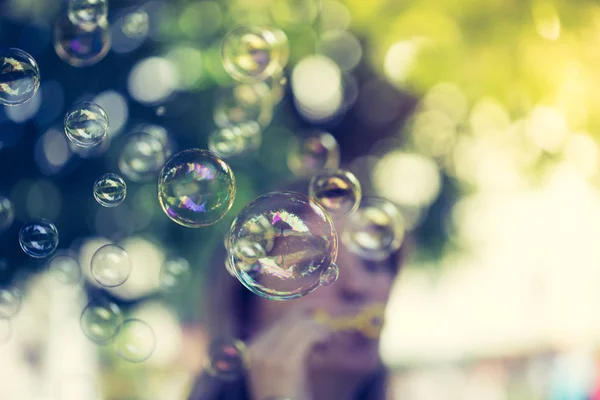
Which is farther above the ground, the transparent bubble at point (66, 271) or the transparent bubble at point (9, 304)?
the transparent bubble at point (9, 304)

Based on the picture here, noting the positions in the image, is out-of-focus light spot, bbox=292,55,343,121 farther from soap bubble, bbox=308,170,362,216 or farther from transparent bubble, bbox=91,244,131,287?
transparent bubble, bbox=91,244,131,287

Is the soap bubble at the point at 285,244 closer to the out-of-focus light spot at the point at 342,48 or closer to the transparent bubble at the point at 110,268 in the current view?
the transparent bubble at the point at 110,268

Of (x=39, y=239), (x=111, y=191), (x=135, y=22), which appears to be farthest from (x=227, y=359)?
(x=135, y=22)

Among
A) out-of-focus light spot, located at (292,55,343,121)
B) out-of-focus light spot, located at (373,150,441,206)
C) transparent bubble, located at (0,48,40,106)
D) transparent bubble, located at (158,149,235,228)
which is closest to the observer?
transparent bubble, located at (158,149,235,228)

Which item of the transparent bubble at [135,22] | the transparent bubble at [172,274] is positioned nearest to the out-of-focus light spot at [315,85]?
the transparent bubble at [135,22]

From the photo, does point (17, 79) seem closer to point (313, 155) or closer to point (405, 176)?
point (313, 155)

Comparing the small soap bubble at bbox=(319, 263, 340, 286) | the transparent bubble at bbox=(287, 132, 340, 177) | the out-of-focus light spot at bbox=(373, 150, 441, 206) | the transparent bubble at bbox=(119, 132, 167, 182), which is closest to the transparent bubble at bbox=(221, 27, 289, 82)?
the transparent bubble at bbox=(119, 132, 167, 182)
